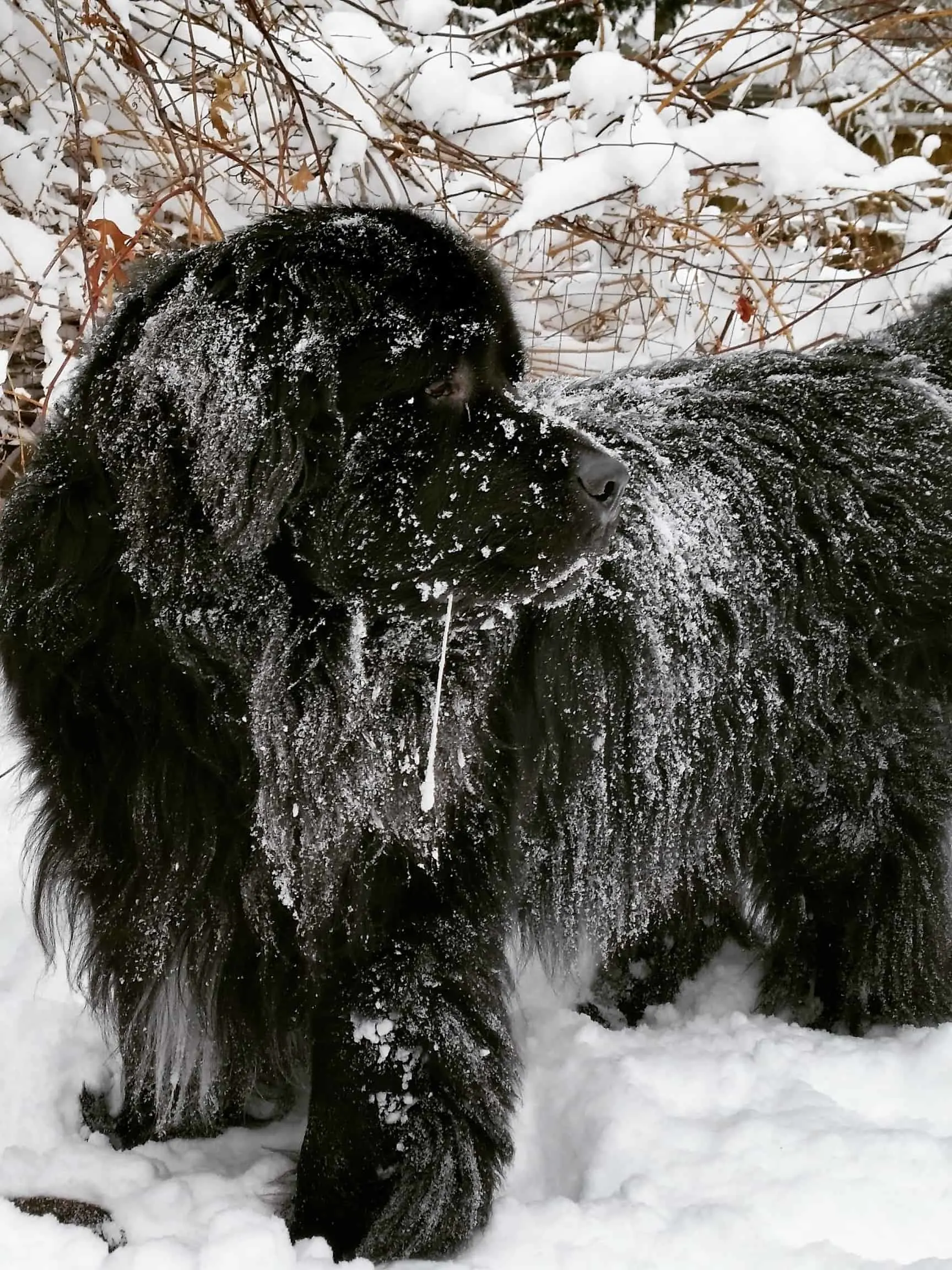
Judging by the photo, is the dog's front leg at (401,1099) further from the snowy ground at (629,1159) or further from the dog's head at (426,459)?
the dog's head at (426,459)

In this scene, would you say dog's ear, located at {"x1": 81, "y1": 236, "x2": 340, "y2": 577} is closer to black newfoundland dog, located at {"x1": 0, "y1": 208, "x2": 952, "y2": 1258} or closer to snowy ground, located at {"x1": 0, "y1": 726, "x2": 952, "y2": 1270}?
black newfoundland dog, located at {"x1": 0, "y1": 208, "x2": 952, "y2": 1258}

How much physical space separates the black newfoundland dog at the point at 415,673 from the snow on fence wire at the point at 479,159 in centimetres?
165

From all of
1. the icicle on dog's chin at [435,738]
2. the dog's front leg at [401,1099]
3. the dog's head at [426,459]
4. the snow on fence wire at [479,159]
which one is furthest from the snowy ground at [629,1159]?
the snow on fence wire at [479,159]

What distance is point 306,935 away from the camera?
2.32 m

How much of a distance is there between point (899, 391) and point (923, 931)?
138 centimetres

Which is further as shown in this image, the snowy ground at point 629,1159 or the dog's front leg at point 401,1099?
the dog's front leg at point 401,1099

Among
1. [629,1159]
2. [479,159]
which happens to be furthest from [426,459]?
Result: [479,159]

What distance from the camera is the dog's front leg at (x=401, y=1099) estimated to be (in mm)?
2275

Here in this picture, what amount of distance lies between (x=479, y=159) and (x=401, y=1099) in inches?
156

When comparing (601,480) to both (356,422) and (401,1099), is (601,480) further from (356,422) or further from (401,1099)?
(401,1099)

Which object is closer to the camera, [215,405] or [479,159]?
[215,405]

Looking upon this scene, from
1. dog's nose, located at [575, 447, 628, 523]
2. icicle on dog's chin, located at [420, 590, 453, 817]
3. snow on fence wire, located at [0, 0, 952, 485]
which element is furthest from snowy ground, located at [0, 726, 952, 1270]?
snow on fence wire, located at [0, 0, 952, 485]

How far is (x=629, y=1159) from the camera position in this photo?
2344 mm

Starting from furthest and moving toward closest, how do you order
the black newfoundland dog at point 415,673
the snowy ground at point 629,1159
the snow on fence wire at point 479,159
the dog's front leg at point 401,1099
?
the snow on fence wire at point 479,159, the dog's front leg at point 401,1099, the black newfoundland dog at point 415,673, the snowy ground at point 629,1159
